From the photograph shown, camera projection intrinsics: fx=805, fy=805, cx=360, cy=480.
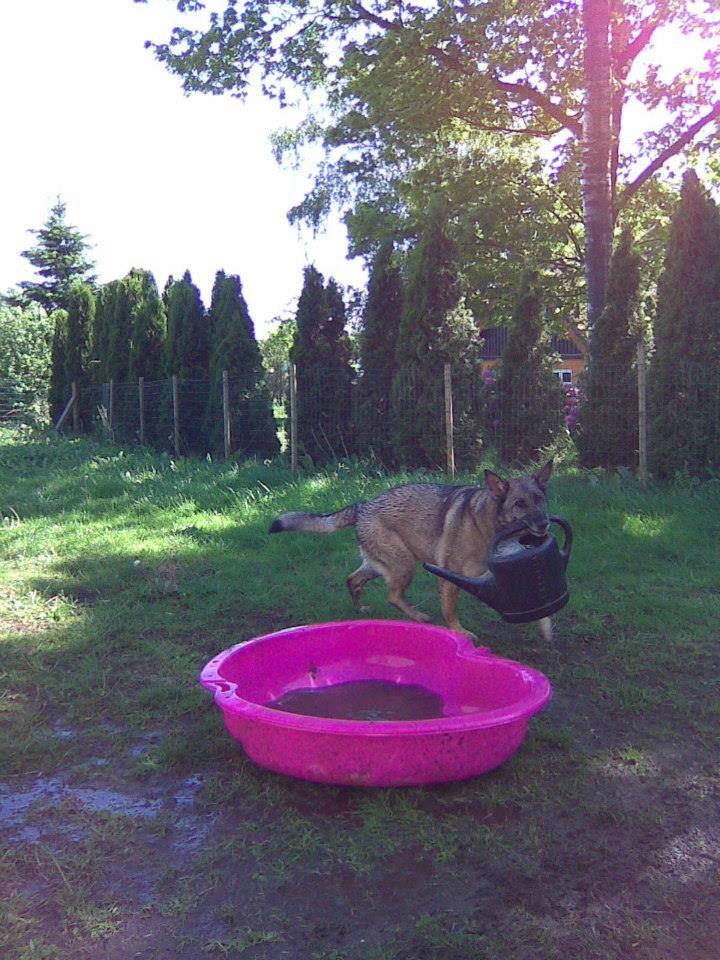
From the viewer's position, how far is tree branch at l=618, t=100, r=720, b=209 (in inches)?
696

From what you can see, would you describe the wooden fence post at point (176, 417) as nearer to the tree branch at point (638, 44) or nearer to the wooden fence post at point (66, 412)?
the wooden fence post at point (66, 412)

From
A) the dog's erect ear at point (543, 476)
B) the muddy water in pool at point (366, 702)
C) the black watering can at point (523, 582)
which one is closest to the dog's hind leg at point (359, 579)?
the muddy water in pool at point (366, 702)

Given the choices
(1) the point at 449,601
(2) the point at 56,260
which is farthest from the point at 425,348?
(2) the point at 56,260

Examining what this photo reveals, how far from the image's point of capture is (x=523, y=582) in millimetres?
4125

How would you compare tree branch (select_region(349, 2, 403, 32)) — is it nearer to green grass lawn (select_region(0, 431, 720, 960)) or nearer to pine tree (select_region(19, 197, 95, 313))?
green grass lawn (select_region(0, 431, 720, 960))

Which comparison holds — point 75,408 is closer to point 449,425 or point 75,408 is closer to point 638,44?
point 449,425

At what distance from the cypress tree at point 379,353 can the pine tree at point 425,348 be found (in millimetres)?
499

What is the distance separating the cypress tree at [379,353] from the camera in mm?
13125

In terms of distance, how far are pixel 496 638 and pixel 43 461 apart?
1334 cm

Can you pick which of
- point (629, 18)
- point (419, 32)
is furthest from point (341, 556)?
point (629, 18)

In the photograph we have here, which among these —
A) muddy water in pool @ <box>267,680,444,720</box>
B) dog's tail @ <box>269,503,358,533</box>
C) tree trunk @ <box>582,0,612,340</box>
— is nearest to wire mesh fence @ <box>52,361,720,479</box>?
tree trunk @ <box>582,0,612,340</box>

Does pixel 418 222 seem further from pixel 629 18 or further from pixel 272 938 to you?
pixel 272 938

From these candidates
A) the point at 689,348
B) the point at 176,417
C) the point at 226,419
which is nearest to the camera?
the point at 689,348

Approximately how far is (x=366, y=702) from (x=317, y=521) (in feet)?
5.19
